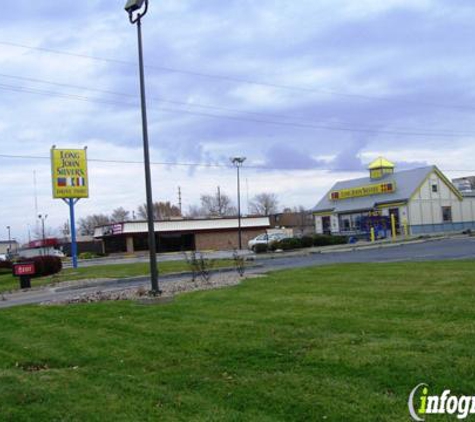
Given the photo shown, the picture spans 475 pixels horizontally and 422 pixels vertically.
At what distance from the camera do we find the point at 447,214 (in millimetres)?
61344

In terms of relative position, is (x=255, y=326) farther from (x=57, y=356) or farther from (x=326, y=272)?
(x=326, y=272)

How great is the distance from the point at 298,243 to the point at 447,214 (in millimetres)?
24740

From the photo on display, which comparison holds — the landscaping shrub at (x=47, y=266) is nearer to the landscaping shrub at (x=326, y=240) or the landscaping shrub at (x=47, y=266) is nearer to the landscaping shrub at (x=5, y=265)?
the landscaping shrub at (x=5, y=265)

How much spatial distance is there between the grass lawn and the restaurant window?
5178 cm

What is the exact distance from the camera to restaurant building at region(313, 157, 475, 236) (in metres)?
56.9

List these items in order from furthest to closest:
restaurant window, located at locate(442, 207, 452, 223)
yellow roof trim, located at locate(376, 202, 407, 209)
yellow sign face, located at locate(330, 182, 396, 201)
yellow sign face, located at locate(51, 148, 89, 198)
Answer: restaurant window, located at locate(442, 207, 452, 223)
yellow sign face, located at locate(330, 182, 396, 201)
yellow roof trim, located at locate(376, 202, 407, 209)
yellow sign face, located at locate(51, 148, 89, 198)

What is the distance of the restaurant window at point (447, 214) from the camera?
60.7 m

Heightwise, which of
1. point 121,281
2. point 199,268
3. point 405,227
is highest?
point 405,227

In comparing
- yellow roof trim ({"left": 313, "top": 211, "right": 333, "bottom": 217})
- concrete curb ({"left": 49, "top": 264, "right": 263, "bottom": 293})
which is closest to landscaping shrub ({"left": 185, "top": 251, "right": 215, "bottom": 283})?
concrete curb ({"left": 49, "top": 264, "right": 263, "bottom": 293})

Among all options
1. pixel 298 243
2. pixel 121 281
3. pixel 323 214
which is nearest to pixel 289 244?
pixel 298 243

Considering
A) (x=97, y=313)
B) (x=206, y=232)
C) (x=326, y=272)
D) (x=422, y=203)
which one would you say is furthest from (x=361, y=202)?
(x=97, y=313)

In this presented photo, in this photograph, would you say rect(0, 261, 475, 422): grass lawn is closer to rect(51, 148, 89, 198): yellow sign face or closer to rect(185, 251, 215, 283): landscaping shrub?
rect(185, 251, 215, 283): landscaping shrub

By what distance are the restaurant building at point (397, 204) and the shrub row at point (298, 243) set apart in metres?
5.98

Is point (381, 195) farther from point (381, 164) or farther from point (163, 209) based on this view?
point (163, 209)
